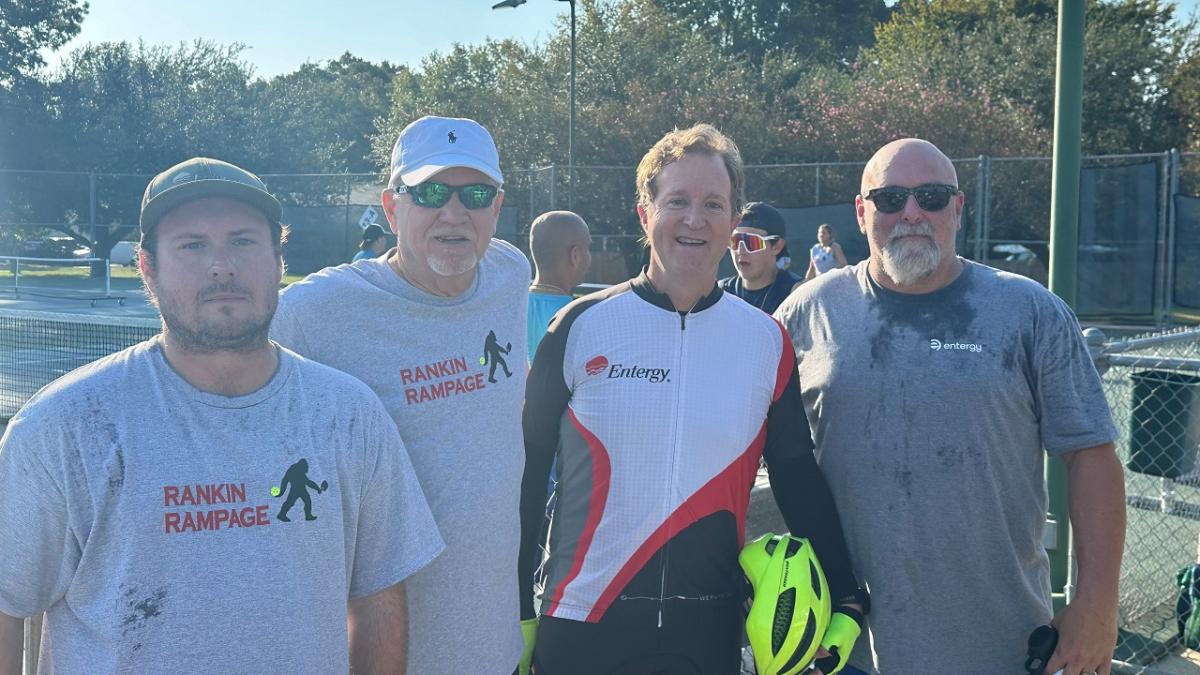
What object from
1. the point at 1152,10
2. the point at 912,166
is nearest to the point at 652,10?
the point at 1152,10

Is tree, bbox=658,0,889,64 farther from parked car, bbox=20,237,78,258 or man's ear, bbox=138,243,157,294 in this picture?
man's ear, bbox=138,243,157,294

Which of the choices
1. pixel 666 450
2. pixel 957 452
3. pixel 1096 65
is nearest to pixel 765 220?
pixel 957 452

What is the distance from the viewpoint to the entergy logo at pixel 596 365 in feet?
10.3

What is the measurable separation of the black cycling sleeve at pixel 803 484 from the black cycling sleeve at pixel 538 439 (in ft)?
2.20

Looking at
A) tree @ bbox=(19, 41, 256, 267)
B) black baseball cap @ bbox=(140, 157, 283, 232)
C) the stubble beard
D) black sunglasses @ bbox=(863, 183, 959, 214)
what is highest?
tree @ bbox=(19, 41, 256, 267)

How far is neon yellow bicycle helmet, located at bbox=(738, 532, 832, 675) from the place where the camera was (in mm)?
2961

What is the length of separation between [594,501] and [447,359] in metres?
0.60

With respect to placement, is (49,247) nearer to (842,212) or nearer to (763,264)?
(842,212)

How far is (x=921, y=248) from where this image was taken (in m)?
3.32

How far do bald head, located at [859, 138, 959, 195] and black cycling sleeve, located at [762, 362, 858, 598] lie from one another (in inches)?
26.5

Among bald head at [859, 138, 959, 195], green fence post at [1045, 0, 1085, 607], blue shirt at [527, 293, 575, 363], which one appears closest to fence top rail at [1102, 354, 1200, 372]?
green fence post at [1045, 0, 1085, 607]

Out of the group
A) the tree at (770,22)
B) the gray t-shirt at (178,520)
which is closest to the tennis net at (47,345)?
the gray t-shirt at (178,520)

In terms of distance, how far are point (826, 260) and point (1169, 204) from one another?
18.2 ft

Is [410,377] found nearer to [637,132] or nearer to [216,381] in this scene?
[216,381]
